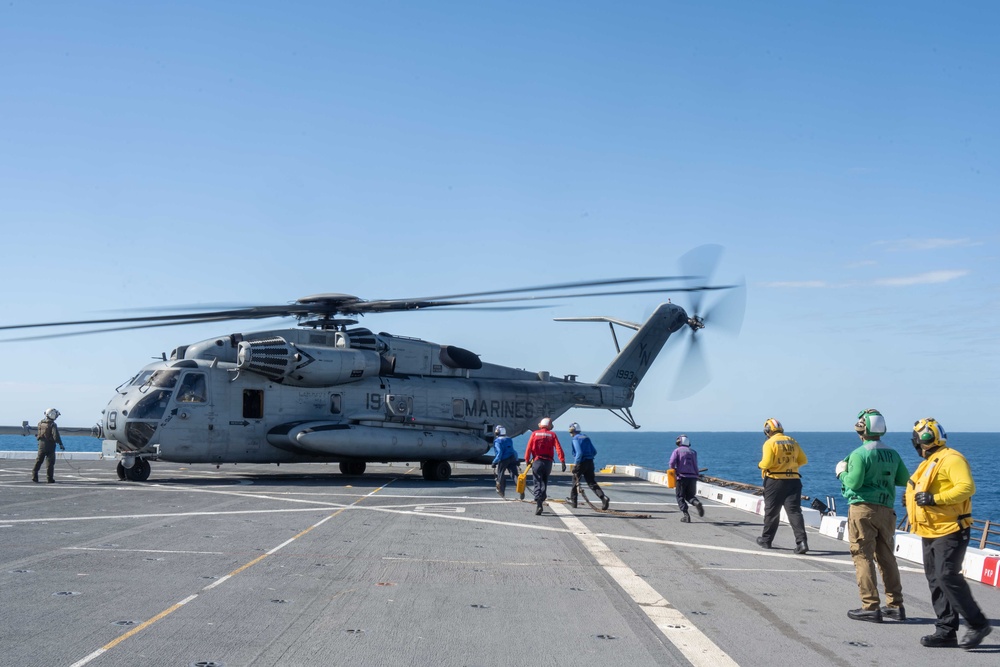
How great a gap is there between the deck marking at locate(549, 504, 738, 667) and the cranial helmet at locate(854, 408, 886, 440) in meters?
2.82

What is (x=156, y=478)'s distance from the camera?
958 inches

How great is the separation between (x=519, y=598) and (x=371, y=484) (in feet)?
51.8

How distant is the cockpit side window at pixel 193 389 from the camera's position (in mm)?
22625

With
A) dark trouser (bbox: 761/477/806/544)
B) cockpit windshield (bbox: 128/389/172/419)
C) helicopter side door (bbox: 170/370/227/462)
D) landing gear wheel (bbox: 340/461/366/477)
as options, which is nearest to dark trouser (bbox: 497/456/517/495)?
landing gear wheel (bbox: 340/461/366/477)

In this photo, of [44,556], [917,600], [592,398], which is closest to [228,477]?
[592,398]

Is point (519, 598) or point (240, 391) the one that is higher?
point (240, 391)

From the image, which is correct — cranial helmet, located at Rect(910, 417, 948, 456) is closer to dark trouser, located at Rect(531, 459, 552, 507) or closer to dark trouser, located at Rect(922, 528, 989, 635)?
dark trouser, located at Rect(922, 528, 989, 635)

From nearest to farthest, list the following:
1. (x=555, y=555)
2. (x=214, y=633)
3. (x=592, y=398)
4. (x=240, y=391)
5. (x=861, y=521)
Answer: (x=214, y=633) < (x=861, y=521) < (x=555, y=555) < (x=240, y=391) < (x=592, y=398)

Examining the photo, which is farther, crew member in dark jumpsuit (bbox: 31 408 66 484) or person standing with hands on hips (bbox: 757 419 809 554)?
crew member in dark jumpsuit (bbox: 31 408 66 484)

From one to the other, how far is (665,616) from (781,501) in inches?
229

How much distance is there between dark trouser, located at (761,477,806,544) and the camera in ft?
43.1

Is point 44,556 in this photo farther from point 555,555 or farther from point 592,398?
point 592,398

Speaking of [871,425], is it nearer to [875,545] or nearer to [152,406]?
[875,545]

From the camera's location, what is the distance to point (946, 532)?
7.63 meters
